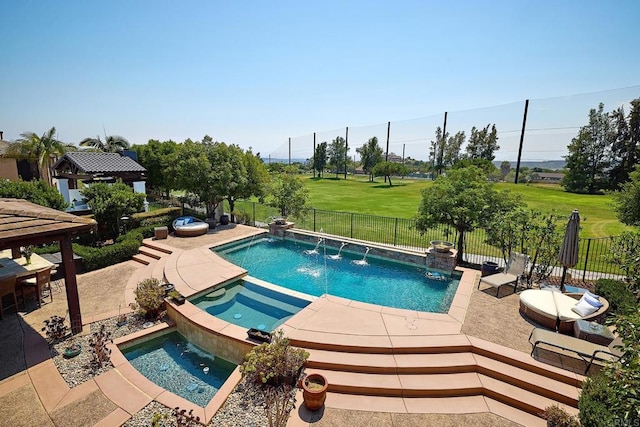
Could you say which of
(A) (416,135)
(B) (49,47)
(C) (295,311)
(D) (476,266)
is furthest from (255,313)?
(A) (416,135)

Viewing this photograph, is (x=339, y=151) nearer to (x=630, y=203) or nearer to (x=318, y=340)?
(x=630, y=203)

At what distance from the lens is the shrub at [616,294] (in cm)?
727

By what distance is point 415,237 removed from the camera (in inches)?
644

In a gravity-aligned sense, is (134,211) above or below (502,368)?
above

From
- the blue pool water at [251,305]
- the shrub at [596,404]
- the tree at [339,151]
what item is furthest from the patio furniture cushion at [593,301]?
the tree at [339,151]

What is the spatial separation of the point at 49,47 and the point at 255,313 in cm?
1253

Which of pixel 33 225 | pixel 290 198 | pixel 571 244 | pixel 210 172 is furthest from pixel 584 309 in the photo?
pixel 210 172

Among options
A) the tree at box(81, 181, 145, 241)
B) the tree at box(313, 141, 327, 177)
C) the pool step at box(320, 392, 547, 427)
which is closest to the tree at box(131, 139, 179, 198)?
the tree at box(81, 181, 145, 241)

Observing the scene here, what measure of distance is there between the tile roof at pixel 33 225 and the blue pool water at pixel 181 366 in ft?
9.95

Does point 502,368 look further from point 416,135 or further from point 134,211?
point 416,135

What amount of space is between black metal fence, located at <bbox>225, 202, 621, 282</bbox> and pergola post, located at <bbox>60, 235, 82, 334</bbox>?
1042 centimetres

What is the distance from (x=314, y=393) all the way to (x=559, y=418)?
12.3 feet

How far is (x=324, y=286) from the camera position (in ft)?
32.2

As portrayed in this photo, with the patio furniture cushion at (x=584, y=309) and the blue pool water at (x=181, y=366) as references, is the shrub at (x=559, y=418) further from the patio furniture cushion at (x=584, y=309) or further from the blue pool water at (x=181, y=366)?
the blue pool water at (x=181, y=366)
